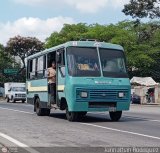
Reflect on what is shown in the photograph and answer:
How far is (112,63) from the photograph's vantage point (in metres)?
19.5

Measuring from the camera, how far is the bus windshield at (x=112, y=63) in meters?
19.3

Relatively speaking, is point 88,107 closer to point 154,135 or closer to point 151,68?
point 154,135

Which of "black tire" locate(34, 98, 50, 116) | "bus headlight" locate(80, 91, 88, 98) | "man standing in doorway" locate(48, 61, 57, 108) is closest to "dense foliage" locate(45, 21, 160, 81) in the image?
"black tire" locate(34, 98, 50, 116)

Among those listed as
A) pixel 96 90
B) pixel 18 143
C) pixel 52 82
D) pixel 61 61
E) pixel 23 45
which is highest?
pixel 23 45

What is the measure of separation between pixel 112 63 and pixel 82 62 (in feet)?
4.16

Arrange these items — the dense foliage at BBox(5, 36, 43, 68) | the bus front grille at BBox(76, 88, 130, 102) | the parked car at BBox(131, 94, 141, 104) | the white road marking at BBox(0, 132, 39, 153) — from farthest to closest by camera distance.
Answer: the dense foliage at BBox(5, 36, 43, 68)
the parked car at BBox(131, 94, 141, 104)
the bus front grille at BBox(76, 88, 130, 102)
the white road marking at BBox(0, 132, 39, 153)

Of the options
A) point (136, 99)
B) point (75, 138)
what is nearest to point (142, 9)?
point (136, 99)

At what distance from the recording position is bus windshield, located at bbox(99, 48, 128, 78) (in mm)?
19266

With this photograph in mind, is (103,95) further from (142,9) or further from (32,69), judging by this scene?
(142,9)

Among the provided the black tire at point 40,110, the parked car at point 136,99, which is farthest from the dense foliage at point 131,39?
the black tire at point 40,110

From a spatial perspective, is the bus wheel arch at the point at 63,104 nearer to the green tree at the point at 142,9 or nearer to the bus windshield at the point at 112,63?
the bus windshield at the point at 112,63

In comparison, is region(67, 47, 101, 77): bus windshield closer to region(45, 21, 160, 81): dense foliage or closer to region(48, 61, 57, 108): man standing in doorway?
region(48, 61, 57, 108): man standing in doorway

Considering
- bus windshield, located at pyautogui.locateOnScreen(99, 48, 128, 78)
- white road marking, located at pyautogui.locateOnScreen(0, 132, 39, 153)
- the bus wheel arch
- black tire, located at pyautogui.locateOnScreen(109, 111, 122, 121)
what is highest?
bus windshield, located at pyautogui.locateOnScreen(99, 48, 128, 78)

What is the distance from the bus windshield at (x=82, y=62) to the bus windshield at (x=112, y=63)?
289 millimetres
